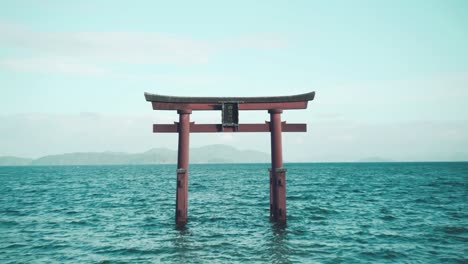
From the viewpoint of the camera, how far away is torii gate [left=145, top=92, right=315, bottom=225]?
12234mm

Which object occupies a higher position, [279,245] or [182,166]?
[182,166]

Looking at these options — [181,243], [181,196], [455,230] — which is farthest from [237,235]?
[455,230]

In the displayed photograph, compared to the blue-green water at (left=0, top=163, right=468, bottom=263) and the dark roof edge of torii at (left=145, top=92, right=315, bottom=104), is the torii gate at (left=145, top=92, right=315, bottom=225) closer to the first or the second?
the dark roof edge of torii at (left=145, top=92, right=315, bottom=104)

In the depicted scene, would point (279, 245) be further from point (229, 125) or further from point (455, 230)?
point (455, 230)

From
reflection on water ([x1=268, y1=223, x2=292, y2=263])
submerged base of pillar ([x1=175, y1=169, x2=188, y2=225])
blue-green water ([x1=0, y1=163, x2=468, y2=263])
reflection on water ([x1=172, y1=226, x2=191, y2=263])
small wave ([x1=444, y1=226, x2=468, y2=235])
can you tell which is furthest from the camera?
small wave ([x1=444, y1=226, x2=468, y2=235])

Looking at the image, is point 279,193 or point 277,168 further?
point 277,168

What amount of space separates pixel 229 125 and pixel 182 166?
2365mm

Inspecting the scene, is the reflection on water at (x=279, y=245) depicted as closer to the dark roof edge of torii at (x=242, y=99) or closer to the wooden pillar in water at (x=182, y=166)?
the wooden pillar in water at (x=182, y=166)

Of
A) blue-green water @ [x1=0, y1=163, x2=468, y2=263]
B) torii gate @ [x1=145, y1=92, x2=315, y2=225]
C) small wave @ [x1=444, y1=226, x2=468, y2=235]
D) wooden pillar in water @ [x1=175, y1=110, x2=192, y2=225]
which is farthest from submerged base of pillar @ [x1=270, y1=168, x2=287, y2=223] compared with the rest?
small wave @ [x1=444, y1=226, x2=468, y2=235]

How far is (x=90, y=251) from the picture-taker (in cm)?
1088

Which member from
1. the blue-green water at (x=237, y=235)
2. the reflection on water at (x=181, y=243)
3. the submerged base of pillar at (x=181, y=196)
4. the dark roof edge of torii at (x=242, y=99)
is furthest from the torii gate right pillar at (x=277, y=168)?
the reflection on water at (x=181, y=243)

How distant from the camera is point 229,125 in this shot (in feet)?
40.6

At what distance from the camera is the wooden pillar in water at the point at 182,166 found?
1208 cm

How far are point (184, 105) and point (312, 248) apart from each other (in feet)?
22.8
